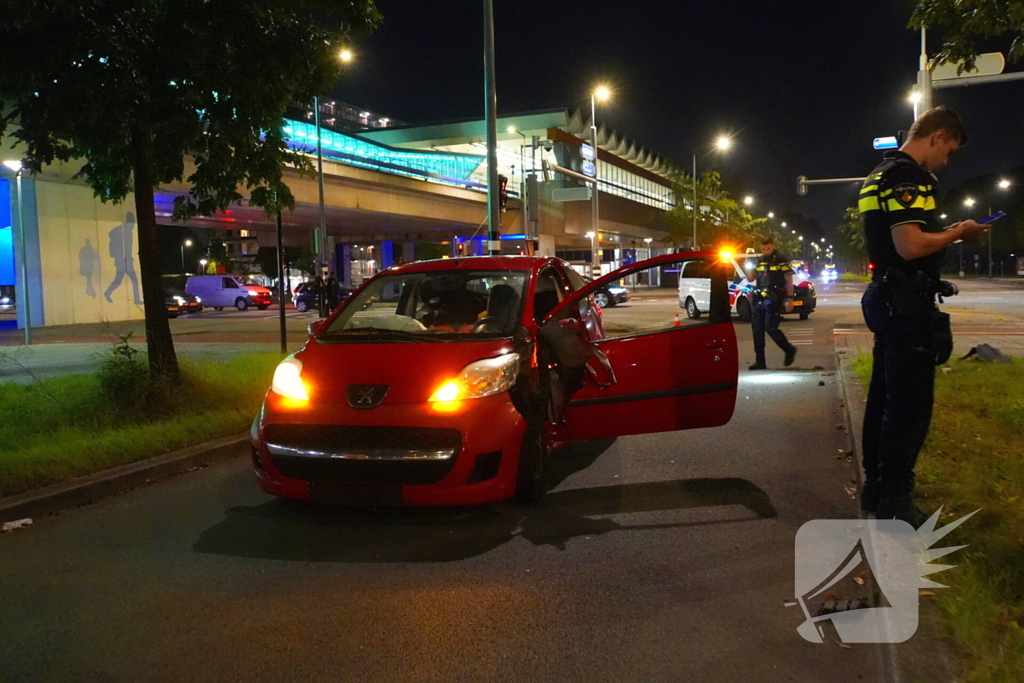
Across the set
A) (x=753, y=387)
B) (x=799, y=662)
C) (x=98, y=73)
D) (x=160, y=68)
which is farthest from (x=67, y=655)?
(x=753, y=387)

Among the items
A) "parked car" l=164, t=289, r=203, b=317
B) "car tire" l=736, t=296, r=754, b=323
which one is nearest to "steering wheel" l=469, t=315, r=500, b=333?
"car tire" l=736, t=296, r=754, b=323

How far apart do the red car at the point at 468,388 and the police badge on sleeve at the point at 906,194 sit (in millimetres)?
1744

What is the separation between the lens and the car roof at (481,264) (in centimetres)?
613

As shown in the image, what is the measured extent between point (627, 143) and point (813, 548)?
75.5 m

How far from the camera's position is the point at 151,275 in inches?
330

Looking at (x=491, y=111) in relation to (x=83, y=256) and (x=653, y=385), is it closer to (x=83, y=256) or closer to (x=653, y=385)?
(x=653, y=385)

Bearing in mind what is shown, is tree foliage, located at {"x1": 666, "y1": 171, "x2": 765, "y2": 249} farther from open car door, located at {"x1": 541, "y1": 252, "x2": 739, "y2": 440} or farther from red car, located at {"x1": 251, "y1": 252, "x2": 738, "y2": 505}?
open car door, located at {"x1": 541, "y1": 252, "x2": 739, "y2": 440}

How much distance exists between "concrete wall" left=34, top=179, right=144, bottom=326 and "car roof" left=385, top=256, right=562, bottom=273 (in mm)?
22674

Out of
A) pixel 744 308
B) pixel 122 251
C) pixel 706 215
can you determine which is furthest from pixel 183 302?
pixel 706 215

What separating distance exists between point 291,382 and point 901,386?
354 centimetres

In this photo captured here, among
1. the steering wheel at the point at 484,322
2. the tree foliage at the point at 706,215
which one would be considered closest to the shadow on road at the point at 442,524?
the steering wheel at the point at 484,322

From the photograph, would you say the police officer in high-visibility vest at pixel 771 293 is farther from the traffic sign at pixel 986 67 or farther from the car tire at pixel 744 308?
the car tire at pixel 744 308

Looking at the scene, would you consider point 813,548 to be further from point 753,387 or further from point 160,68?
point 160,68

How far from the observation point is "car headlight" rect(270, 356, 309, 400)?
188 inches
